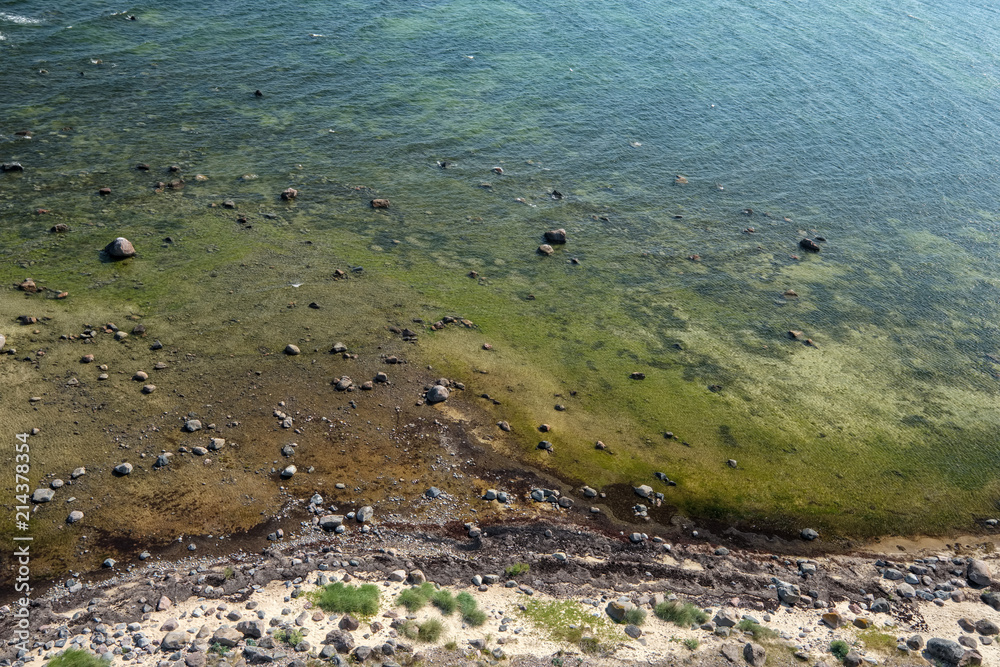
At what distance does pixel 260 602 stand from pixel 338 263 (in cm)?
1273

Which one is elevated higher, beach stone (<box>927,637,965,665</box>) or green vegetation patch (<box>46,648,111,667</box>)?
beach stone (<box>927,637,965,665</box>)

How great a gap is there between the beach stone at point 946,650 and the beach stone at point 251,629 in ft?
41.2

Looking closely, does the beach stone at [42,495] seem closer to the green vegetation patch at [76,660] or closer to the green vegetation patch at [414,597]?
the green vegetation patch at [76,660]

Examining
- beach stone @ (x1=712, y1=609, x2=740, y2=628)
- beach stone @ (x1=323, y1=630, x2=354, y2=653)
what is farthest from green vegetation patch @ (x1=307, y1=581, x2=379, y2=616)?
beach stone @ (x1=712, y1=609, x2=740, y2=628)

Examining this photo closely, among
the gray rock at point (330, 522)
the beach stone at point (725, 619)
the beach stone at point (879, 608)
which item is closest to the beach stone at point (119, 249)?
the gray rock at point (330, 522)

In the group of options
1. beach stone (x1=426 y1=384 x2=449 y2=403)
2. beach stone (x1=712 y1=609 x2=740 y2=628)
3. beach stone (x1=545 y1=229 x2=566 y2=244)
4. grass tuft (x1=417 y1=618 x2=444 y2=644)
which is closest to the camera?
grass tuft (x1=417 y1=618 x2=444 y2=644)

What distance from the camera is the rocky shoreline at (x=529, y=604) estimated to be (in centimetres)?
1262

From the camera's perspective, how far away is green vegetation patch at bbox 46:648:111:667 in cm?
1172

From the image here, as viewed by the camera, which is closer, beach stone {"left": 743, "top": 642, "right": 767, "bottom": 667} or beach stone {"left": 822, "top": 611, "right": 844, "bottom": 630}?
beach stone {"left": 743, "top": 642, "right": 767, "bottom": 667}

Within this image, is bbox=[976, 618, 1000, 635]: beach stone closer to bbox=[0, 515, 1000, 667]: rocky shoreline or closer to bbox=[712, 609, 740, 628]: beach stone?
bbox=[0, 515, 1000, 667]: rocky shoreline

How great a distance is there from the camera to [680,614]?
14.2m

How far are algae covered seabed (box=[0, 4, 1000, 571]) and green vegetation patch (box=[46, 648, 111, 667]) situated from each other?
270 centimetres

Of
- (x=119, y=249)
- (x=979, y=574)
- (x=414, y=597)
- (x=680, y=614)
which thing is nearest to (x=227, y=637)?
(x=414, y=597)

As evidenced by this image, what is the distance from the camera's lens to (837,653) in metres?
13.9
